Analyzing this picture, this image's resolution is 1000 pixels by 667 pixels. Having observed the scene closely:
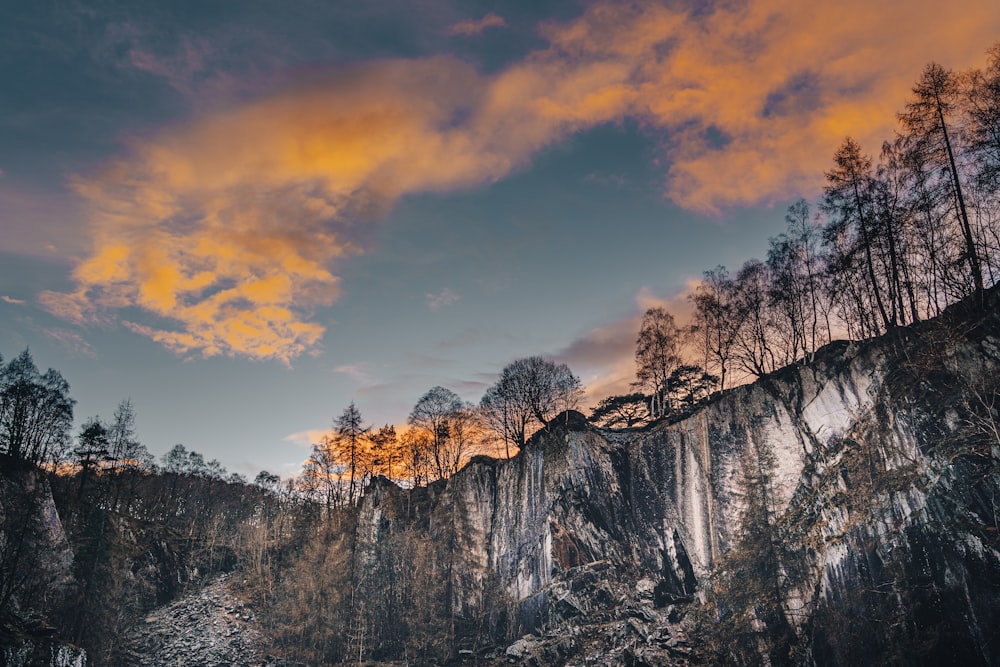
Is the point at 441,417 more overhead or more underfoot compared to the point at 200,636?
more overhead

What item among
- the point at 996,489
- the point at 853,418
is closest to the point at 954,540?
the point at 996,489

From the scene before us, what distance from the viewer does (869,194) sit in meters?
29.3

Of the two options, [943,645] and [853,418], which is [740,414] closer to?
[853,418]

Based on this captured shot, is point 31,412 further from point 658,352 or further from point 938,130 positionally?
point 938,130

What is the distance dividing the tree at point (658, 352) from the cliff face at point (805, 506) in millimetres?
4875

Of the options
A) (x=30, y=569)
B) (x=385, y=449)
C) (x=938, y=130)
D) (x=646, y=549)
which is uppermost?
(x=938, y=130)

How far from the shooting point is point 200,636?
125ft

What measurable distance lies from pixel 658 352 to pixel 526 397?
11.9 m

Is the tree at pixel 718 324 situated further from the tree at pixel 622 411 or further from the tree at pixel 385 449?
the tree at pixel 385 449

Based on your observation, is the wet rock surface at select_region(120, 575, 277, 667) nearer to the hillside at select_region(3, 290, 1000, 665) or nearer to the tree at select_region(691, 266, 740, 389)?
the hillside at select_region(3, 290, 1000, 665)

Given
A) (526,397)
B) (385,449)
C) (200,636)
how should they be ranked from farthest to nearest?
1. (385,449)
2. (526,397)
3. (200,636)

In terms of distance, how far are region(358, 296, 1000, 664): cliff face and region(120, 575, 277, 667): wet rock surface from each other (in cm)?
1091

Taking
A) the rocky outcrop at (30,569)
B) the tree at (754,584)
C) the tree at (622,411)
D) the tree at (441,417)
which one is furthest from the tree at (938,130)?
the rocky outcrop at (30,569)

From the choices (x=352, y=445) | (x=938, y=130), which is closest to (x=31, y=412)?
(x=352, y=445)
